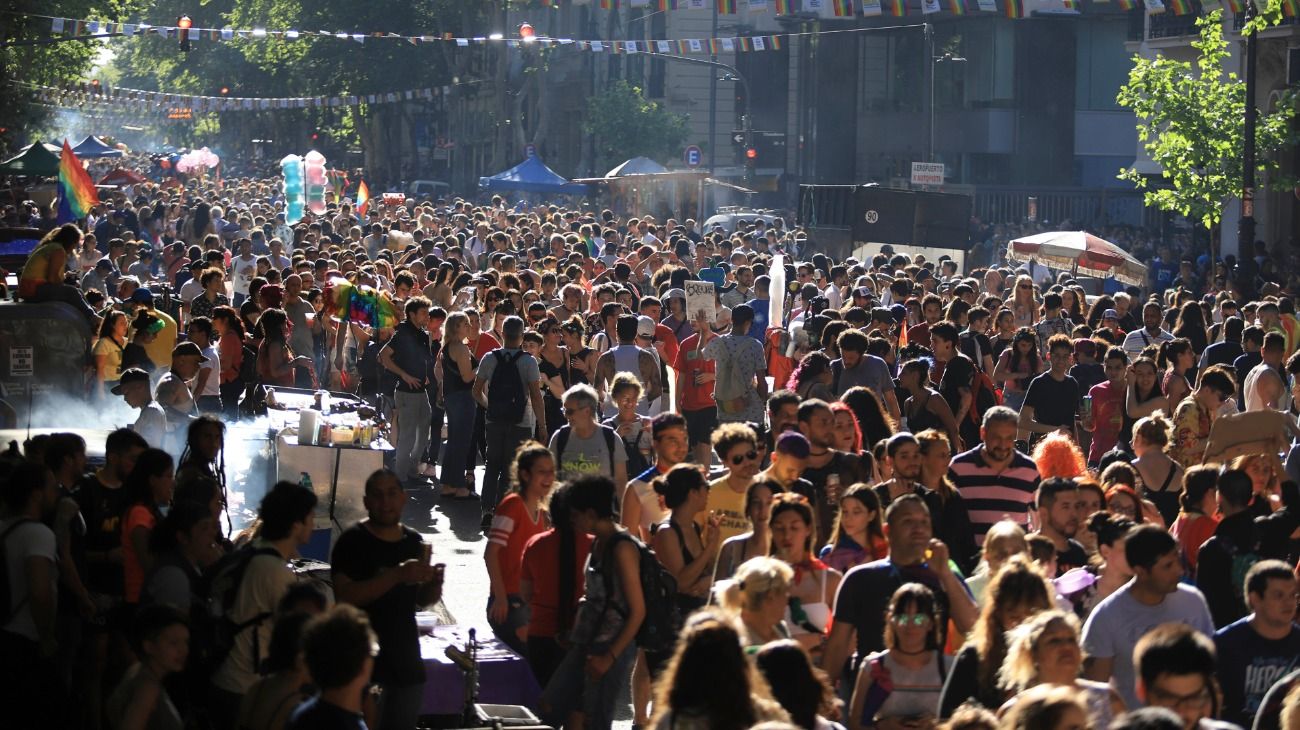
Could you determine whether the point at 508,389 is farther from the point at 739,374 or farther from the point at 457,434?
the point at 457,434

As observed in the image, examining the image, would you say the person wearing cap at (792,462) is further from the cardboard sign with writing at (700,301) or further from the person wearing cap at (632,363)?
the cardboard sign with writing at (700,301)

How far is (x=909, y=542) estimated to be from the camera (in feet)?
23.2

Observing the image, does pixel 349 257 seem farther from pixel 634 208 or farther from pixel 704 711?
pixel 634 208

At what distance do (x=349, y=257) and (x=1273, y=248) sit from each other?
20131 mm

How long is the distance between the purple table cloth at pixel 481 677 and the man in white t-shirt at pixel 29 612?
1434 mm

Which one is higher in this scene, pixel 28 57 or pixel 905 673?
pixel 28 57

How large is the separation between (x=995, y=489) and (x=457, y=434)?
6.48 meters

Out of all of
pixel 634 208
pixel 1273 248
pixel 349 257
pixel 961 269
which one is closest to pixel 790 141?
pixel 634 208

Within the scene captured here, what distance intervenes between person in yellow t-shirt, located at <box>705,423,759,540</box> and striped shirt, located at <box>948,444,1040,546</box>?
1.26 metres

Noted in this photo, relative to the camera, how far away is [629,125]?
64.1m

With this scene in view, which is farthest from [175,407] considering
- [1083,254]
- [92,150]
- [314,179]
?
[92,150]

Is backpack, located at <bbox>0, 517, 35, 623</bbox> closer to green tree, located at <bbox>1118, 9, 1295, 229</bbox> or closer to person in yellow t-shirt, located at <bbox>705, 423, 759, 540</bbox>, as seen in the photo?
person in yellow t-shirt, located at <bbox>705, 423, 759, 540</bbox>

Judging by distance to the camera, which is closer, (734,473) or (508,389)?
(734,473)

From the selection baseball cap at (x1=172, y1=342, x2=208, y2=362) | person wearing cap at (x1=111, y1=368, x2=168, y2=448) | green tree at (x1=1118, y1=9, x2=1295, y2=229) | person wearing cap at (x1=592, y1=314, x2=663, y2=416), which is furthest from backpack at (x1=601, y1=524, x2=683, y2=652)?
green tree at (x1=1118, y1=9, x2=1295, y2=229)
